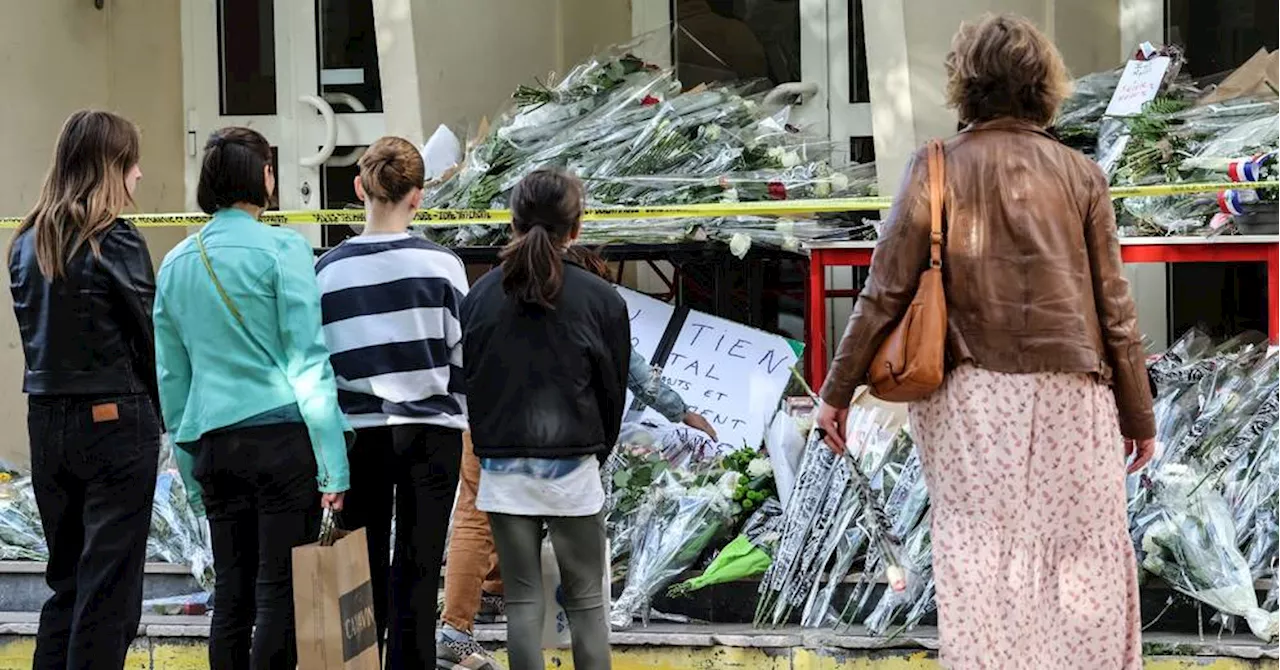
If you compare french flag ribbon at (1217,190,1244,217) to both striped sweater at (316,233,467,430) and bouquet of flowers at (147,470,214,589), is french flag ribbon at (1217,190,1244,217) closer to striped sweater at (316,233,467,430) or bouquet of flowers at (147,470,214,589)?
striped sweater at (316,233,467,430)

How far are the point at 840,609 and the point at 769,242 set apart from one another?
2.25 metres

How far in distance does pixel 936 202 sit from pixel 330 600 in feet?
5.84

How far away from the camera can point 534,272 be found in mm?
4727

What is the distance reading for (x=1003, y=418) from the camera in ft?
13.9

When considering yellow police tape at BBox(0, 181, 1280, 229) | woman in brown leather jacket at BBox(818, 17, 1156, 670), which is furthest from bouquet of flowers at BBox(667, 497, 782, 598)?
woman in brown leather jacket at BBox(818, 17, 1156, 670)

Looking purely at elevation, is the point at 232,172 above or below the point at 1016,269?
above

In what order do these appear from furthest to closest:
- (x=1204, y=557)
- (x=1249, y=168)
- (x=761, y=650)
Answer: (x=1249, y=168) < (x=761, y=650) < (x=1204, y=557)

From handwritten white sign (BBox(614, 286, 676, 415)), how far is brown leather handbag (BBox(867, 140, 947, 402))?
3.80 m

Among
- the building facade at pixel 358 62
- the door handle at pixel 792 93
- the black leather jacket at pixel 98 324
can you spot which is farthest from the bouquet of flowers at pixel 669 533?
the door handle at pixel 792 93

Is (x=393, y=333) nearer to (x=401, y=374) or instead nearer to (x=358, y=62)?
(x=401, y=374)

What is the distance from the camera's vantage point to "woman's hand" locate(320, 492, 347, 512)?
4.73 m

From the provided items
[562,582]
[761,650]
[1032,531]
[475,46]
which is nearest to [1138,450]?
[1032,531]

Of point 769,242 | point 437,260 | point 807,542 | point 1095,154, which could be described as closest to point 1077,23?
point 1095,154

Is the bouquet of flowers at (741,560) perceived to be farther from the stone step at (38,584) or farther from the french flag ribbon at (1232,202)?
the french flag ribbon at (1232,202)
